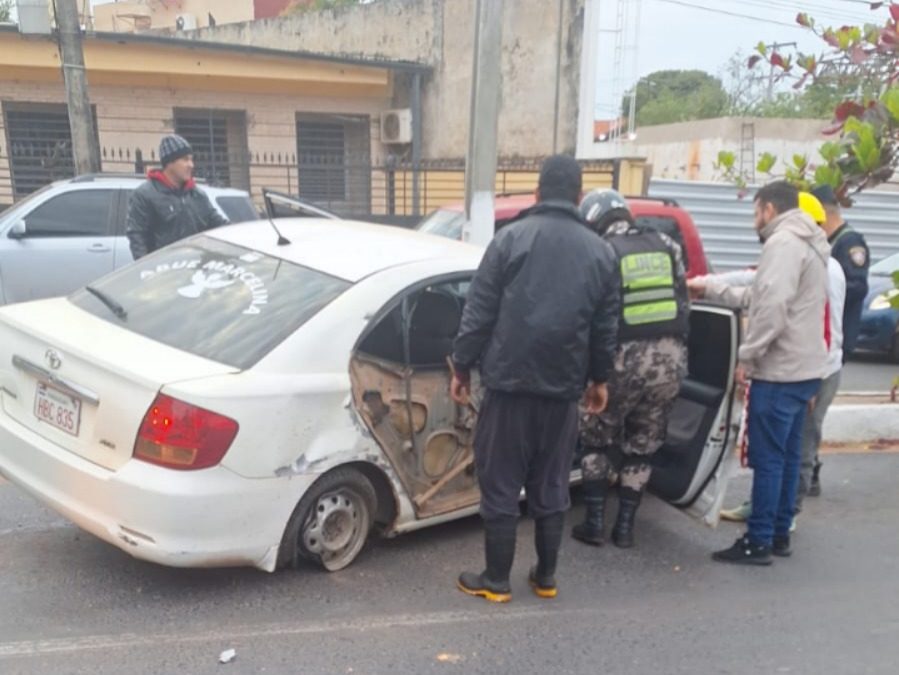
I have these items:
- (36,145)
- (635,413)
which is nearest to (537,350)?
(635,413)

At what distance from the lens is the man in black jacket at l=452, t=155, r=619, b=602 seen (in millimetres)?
3324

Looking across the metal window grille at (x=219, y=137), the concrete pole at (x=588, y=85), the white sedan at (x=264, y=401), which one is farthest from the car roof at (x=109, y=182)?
the concrete pole at (x=588, y=85)

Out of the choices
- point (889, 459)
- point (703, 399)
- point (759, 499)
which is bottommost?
point (889, 459)

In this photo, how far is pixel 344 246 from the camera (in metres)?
4.05

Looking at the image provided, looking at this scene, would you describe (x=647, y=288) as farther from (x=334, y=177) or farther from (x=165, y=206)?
(x=334, y=177)

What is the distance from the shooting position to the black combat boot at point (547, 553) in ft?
11.8

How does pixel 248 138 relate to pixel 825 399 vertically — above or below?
above

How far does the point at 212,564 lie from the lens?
3320mm

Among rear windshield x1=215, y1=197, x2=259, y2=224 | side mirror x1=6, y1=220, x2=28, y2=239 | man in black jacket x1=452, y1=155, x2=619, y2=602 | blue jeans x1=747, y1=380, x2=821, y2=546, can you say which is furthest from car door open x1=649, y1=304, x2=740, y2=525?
side mirror x1=6, y1=220, x2=28, y2=239

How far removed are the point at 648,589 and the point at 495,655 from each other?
977mm

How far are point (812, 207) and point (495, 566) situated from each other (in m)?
2.45

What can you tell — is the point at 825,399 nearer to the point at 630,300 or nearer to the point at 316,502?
the point at 630,300

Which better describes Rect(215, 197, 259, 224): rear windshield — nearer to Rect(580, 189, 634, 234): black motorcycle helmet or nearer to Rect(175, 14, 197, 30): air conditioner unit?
Rect(580, 189, 634, 234): black motorcycle helmet

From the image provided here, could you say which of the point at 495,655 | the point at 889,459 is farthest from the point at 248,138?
the point at 495,655
